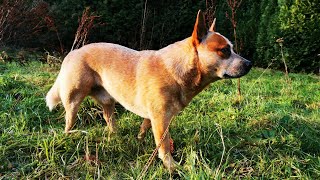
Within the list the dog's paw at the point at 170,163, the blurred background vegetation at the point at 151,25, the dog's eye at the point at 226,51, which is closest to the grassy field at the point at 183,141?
the dog's paw at the point at 170,163

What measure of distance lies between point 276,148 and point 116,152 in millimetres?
1636

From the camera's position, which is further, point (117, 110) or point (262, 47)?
point (262, 47)

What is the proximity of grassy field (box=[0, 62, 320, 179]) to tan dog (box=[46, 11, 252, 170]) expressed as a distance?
→ 0.31 meters

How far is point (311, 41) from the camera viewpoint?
335 inches

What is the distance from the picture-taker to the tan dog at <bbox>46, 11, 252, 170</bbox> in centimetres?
378

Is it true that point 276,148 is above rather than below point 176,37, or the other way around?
above

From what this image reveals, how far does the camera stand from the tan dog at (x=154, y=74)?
12.4 feet

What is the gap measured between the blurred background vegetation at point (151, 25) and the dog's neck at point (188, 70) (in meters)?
5.32

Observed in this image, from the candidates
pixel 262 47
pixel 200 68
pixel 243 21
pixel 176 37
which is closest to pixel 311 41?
pixel 262 47

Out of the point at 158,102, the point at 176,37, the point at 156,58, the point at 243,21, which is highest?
the point at 156,58

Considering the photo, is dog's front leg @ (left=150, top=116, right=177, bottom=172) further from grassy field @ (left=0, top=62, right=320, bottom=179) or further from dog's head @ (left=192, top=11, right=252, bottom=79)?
dog's head @ (left=192, top=11, right=252, bottom=79)

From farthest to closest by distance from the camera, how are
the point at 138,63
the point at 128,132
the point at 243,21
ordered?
the point at 243,21 < the point at 128,132 < the point at 138,63

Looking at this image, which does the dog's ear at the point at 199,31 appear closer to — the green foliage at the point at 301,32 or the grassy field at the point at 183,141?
the grassy field at the point at 183,141

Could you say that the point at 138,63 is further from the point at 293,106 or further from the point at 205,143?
the point at 293,106
